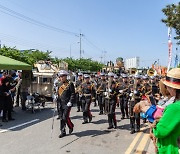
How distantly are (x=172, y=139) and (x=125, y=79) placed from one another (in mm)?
9983

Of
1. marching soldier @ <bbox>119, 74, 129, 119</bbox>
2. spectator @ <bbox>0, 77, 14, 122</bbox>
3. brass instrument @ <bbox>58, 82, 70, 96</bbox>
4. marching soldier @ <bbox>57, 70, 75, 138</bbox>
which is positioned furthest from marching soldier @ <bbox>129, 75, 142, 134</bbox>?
spectator @ <bbox>0, 77, 14, 122</bbox>

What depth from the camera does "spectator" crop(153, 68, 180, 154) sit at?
244 cm

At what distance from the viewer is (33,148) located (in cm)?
703

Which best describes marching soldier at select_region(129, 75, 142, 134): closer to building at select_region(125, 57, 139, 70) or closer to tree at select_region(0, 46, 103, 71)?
tree at select_region(0, 46, 103, 71)

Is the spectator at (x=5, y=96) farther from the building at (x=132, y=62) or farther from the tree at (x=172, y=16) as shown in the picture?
the building at (x=132, y=62)

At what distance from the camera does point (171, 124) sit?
7.98 ft

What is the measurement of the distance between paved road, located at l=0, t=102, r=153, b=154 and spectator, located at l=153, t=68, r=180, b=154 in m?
4.36

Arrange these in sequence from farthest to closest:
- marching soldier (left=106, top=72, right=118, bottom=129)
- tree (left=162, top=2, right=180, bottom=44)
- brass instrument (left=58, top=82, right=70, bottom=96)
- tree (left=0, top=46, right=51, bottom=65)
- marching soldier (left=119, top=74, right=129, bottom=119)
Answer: tree (left=0, top=46, right=51, bottom=65) → tree (left=162, top=2, right=180, bottom=44) → marching soldier (left=119, top=74, right=129, bottom=119) → marching soldier (left=106, top=72, right=118, bottom=129) → brass instrument (left=58, top=82, right=70, bottom=96)

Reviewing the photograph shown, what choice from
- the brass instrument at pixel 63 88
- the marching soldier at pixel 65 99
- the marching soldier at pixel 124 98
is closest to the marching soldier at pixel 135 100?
the marching soldier at pixel 124 98

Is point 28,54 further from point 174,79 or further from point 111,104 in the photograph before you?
point 174,79

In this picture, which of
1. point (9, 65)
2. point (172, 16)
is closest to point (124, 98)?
point (9, 65)

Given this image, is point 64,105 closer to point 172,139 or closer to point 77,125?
point 77,125

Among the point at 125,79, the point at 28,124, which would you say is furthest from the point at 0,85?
the point at 125,79

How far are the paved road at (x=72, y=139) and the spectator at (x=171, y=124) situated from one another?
436cm
